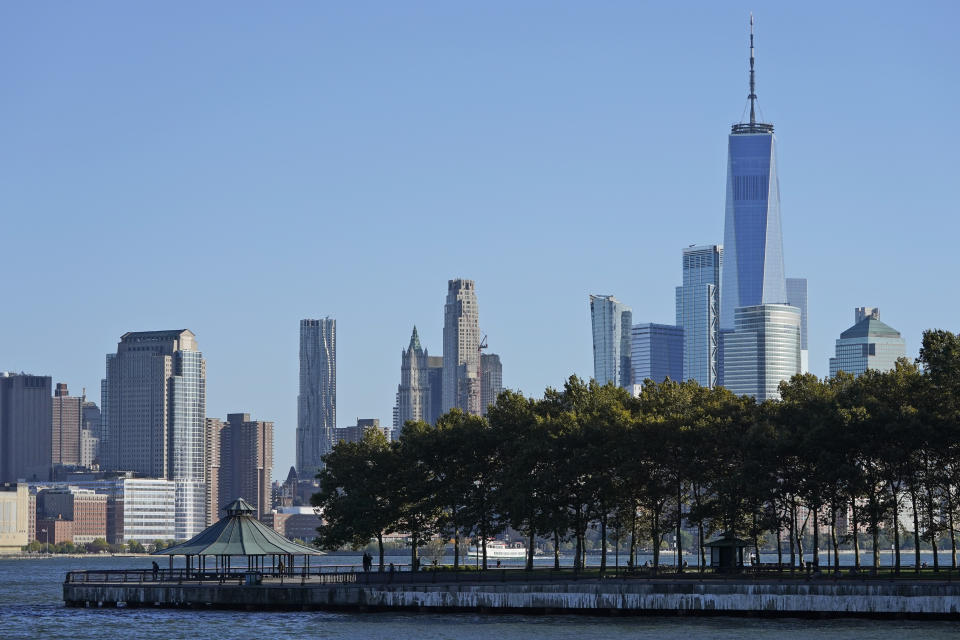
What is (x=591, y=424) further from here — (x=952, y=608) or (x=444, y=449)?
(x=952, y=608)

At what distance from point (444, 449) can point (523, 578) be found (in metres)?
20.9

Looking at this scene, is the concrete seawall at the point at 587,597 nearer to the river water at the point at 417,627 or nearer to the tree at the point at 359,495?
the river water at the point at 417,627

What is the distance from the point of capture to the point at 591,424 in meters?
122

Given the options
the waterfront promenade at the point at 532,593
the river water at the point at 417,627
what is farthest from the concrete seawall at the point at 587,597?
the river water at the point at 417,627

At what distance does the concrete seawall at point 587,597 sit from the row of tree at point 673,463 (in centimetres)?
1392

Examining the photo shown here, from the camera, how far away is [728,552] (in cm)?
11606

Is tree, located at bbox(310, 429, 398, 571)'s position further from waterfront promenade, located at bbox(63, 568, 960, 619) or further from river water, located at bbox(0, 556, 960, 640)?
river water, located at bbox(0, 556, 960, 640)

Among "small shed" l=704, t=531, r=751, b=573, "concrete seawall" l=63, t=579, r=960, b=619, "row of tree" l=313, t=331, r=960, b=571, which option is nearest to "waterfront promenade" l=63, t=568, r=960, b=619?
"concrete seawall" l=63, t=579, r=960, b=619

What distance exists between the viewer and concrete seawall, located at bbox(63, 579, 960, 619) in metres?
95.2

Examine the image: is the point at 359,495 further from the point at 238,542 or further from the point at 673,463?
the point at 673,463

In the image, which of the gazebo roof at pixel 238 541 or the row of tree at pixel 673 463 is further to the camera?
the gazebo roof at pixel 238 541

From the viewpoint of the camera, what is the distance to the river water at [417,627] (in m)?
92.5

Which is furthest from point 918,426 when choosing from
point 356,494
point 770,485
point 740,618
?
point 356,494

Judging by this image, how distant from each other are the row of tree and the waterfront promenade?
7636mm
